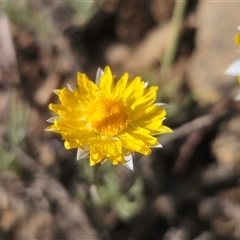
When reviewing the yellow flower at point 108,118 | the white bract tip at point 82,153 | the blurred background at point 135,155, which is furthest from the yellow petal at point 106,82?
the blurred background at point 135,155

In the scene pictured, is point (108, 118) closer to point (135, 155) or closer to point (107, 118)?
point (107, 118)

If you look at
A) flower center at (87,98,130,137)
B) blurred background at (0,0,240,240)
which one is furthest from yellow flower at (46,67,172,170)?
blurred background at (0,0,240,240)

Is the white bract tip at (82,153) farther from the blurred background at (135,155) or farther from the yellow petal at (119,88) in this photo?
the blurred background at (135,155)

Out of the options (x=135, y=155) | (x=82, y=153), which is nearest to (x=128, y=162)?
(x=82, y=153)

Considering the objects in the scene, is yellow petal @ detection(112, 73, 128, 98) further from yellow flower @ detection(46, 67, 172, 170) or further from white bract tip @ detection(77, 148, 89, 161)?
white bract tip @ detection(77, 148, 89, 161)

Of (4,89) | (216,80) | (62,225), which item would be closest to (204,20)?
(216,80)

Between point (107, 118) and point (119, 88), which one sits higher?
point (119, 88)
